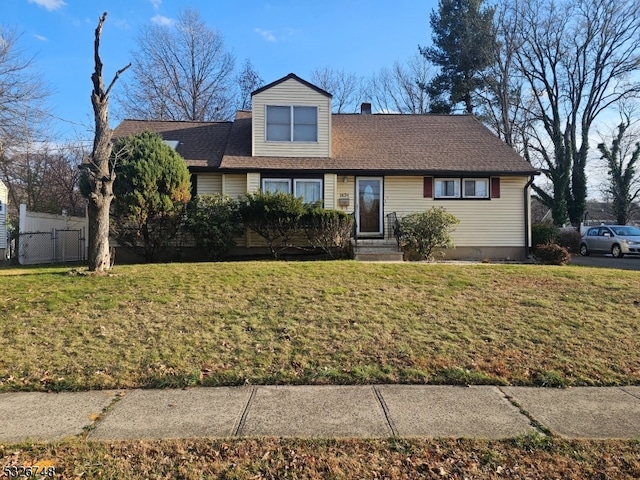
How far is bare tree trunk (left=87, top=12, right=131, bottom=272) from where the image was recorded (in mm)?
8953

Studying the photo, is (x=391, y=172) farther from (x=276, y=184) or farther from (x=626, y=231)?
(x=626, y=231)

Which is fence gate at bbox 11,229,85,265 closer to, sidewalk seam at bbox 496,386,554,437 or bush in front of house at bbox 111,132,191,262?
bush in front of house at bbox 111,132,191,262

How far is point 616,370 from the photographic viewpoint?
5.18m

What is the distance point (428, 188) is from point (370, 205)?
2119 mm

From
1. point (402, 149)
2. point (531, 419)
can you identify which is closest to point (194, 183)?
point (402, 149)

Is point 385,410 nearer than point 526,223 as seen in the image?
Yes

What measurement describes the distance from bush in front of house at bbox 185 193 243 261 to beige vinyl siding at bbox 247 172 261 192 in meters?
1.44

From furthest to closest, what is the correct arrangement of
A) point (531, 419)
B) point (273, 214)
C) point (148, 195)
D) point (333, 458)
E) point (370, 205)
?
point (370, 205), point (273, 214), point (148, 195), point (531, 419), point (333, 458)

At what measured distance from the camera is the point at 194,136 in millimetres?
16078

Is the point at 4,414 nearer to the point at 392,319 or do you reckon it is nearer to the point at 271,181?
the point at 392,319

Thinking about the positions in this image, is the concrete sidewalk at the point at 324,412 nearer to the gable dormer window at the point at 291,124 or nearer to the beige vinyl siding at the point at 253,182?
the beige vinyl siding at the point at 253,182


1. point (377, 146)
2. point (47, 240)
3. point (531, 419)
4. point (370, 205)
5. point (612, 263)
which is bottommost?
point (531, 419)

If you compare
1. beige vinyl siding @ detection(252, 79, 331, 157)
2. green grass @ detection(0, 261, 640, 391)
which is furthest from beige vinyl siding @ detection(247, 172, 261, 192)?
green grass @ detection(0, 261, 640, 391)

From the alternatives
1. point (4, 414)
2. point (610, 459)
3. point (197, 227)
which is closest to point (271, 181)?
point (197, 227)
